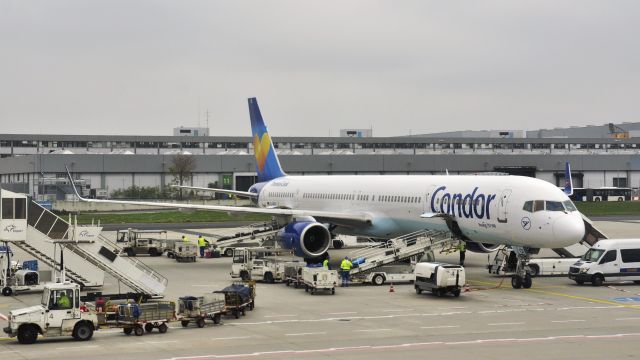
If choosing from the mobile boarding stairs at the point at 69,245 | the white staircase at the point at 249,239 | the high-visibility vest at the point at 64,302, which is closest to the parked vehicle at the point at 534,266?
the white staircase at the point at 249,239

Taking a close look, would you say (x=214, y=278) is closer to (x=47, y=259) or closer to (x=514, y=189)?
(x=47, y=259)

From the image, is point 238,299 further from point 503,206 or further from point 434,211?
point 434,211

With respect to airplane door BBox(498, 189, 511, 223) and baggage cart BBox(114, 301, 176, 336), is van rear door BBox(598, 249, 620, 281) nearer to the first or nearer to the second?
airplane door BBox(498, 189, 511, 223)

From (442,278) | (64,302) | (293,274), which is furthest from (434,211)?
(64,302)

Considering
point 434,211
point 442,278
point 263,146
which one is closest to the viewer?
point 442,278

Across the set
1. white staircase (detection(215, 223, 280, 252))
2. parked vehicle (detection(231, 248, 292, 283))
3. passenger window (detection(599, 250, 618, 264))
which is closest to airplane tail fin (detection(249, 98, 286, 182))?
white staircase (detection(215, 223, 280, 252))

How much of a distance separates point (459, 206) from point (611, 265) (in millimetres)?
8295

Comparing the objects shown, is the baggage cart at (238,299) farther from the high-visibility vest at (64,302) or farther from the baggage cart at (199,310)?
the high-visibility vest at (64,302)

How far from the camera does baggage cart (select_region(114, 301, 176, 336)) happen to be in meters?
29.9

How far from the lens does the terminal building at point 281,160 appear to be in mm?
123688

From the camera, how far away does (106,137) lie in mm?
148750

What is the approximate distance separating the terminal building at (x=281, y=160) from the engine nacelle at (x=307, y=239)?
67.3m

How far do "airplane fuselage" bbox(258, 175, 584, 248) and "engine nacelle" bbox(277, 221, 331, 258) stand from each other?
458 cm

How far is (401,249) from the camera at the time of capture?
4609cm
